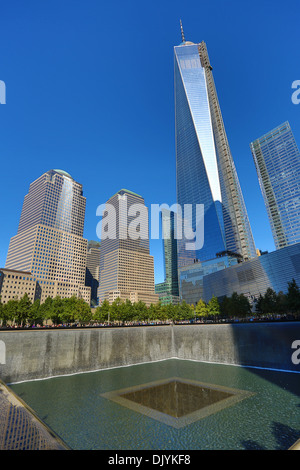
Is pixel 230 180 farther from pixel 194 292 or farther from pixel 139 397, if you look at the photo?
pixel 139 397

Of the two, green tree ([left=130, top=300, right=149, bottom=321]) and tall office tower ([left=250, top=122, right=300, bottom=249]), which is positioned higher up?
tall office tower ([left=250, top=122, right=300, bottom=249])

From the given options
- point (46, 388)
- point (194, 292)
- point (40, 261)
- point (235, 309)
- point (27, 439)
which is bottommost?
point (46, 388)

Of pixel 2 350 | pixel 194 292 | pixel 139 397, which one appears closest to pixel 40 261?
pixel 194 292

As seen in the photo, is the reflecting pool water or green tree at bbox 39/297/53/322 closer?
the reflecting pool water

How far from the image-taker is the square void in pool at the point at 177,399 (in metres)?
19.4

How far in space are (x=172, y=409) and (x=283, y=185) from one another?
20111 cm

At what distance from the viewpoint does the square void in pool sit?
63.7ft

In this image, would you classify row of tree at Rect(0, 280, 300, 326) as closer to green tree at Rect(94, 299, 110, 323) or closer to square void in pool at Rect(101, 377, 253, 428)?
green tree at Rect(94, 299, 110, 323)

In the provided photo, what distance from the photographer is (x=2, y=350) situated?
31.0 meters

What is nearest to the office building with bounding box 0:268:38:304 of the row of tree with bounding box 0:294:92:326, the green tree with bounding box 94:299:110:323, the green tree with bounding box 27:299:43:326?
the green tree with bounding box 27:299:43:326

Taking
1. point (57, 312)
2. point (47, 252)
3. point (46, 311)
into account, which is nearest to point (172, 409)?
point (57, 312)

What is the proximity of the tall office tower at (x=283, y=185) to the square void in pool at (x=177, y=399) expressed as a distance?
565 ft
